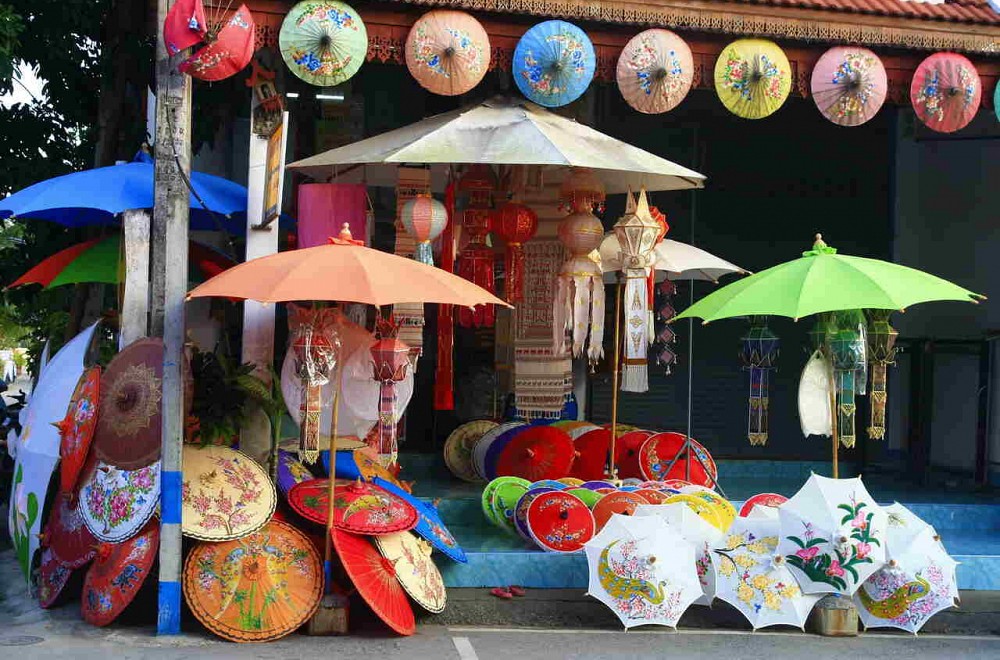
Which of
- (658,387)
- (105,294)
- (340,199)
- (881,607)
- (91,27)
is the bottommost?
(881,607)

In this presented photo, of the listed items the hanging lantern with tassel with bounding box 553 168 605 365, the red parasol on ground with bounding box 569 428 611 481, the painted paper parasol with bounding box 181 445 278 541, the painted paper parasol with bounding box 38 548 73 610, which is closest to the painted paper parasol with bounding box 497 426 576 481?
the red parasol on ground with bounding box 569 428 611 481

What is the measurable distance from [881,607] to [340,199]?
169 inches

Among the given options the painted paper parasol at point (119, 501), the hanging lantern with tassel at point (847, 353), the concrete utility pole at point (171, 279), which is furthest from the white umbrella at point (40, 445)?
the hanging lantern with tassel at point (847, 353)

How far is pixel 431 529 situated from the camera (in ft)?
24.5

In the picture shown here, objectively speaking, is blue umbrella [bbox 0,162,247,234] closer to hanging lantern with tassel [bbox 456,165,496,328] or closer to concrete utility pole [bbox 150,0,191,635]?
concrete utility pole [bbox 150,0,191,635]

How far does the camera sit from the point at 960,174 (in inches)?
455

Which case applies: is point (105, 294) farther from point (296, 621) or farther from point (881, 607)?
point (881, 607)

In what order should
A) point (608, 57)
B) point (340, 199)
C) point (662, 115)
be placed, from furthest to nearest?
point (662, 115) → point (608, 57) → point (340, 199)

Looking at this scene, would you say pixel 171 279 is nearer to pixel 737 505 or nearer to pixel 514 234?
pixel 514 234

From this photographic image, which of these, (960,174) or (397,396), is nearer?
(397,396)

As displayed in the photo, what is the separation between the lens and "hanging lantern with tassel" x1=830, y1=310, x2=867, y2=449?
736 centimetres

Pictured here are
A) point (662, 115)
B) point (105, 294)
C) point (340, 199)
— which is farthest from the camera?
point (662, 115)

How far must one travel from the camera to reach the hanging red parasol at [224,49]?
6.67 m

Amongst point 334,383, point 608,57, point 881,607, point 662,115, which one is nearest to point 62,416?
point 334,383
